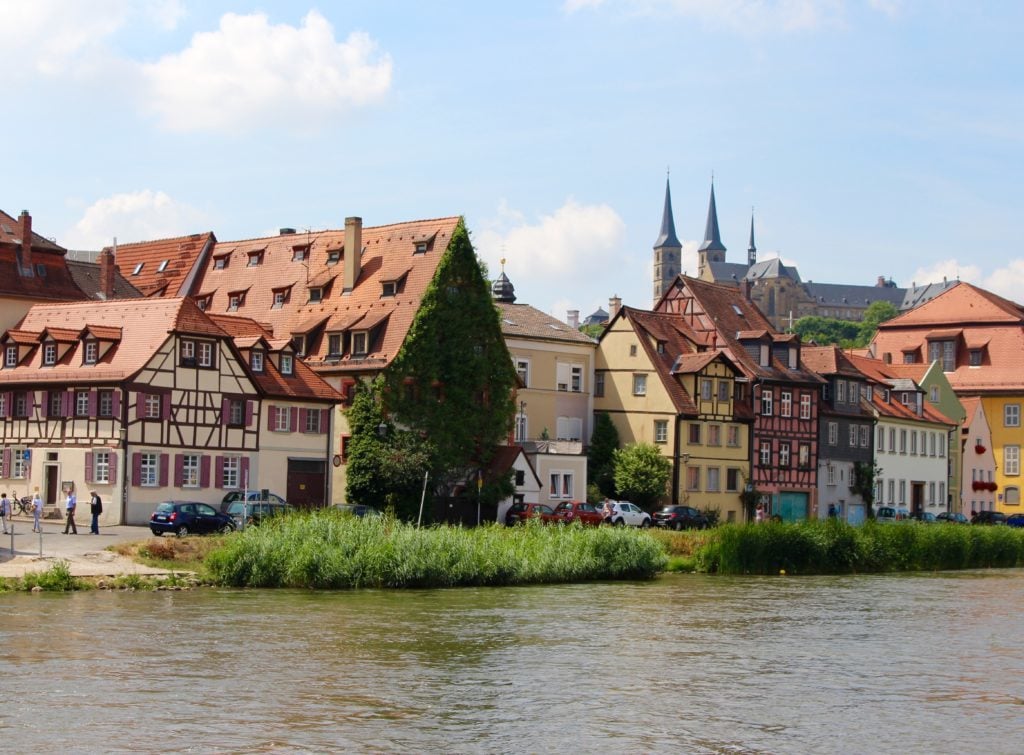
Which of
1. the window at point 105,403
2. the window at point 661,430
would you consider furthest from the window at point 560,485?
the window at point 105,403

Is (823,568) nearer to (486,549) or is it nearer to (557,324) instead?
(486,549)

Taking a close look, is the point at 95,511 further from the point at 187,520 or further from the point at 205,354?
the point at 205,354

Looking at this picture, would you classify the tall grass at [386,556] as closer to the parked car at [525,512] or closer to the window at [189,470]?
the parked car at [525,512]

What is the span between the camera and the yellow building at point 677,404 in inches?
3374

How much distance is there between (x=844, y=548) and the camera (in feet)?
208

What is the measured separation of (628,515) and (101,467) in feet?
79.7

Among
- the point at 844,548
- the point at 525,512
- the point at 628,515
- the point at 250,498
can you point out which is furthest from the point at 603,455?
the point at 250,498

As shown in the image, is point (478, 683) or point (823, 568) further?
point (823, 568)

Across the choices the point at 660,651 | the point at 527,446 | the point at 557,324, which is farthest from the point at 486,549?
the point at 557,324

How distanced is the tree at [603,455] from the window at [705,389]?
195 inches

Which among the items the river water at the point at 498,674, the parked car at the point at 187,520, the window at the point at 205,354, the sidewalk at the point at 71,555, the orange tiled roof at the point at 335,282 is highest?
the orange tiled roof at the point at 335,282

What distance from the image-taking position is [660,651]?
36.0m

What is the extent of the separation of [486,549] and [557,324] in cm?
3822

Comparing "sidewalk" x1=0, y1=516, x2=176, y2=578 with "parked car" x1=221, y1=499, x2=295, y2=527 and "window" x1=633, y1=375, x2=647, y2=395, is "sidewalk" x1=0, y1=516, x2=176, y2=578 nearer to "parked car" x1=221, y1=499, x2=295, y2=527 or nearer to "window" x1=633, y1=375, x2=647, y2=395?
"parked car" x1=221, y1=499, x2=295, y2=527
